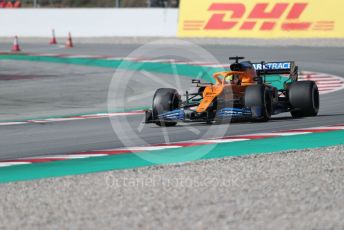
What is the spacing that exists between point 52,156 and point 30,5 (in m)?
33.5

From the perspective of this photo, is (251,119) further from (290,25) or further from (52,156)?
(290,25)

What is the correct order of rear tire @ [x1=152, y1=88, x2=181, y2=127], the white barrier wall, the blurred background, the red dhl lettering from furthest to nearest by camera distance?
1. the blurred background
2. the white barrier wall
3. the red dhl lettering
4. rear tire @ [x1=152, y1=88, x2=181, y2=127]

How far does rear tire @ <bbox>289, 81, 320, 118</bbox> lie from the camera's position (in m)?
14.3

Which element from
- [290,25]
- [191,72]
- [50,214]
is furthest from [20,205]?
[290,25]

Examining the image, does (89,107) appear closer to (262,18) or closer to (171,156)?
(171,156)

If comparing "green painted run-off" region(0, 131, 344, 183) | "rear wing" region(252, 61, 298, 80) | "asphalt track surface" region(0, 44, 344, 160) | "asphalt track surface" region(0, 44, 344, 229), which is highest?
"rear wing" region(252, 61, 298, 80)

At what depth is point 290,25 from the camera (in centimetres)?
3281

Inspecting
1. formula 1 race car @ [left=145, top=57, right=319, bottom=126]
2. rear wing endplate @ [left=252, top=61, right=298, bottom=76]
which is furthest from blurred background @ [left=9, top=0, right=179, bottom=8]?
formula 1 race car @ [left=145, top=57, right=319, bottom=126]

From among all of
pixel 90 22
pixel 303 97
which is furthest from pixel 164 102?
pixel 90 22

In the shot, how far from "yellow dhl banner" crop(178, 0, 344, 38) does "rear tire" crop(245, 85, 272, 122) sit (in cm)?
1842

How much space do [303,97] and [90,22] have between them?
2620 centimetres

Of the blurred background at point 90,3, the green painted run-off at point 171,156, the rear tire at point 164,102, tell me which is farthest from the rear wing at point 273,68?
the blurred background at point 90,3

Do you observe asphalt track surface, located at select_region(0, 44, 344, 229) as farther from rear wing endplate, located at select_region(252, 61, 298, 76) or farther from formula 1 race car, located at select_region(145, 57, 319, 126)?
rear wing endplate, located at select_region(252, 61, 298, 76)

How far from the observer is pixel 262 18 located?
1316 inches
